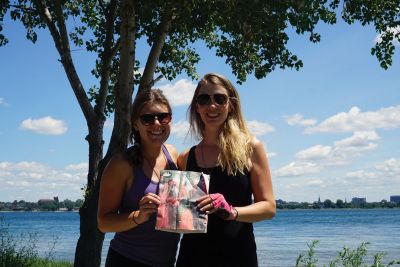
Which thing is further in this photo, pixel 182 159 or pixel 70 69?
pixel 70 69

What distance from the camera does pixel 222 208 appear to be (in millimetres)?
3246

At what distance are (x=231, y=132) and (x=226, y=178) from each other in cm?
34

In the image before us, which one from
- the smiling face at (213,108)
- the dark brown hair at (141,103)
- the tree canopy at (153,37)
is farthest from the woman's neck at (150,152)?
the tree canopy at (153,37)

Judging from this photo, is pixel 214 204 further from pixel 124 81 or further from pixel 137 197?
pixel 124 81

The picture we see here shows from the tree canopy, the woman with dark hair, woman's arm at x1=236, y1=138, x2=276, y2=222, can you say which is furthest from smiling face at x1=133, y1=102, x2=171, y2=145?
the tree canopy

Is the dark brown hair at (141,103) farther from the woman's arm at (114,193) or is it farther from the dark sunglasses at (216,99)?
the dark sunglasses at (216,99)

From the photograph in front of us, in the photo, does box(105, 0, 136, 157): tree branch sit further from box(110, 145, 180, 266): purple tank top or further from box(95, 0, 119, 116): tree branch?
box(110, 145, 180, 266): purple tank top

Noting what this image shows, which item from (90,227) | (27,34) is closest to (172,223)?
(90,227)

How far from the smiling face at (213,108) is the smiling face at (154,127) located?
27 centimetres

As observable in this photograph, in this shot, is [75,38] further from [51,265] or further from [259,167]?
[259,167]

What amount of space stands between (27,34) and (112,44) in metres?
2.42

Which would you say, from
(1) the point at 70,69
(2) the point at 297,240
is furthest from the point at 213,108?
(2) the point at 297,240

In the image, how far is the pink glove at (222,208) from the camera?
3.21 meters

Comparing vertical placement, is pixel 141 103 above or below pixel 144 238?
above
